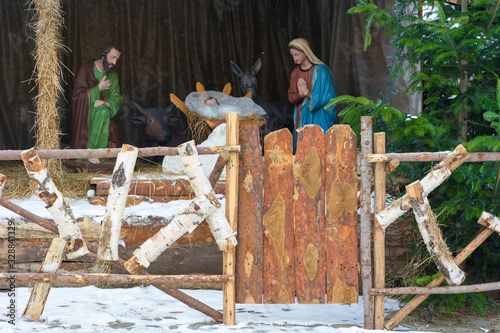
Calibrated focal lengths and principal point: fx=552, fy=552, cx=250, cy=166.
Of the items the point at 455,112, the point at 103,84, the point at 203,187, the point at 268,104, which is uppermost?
the point at 103,84

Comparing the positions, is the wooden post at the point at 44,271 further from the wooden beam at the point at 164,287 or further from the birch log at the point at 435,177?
the birch log at the point at 435,177

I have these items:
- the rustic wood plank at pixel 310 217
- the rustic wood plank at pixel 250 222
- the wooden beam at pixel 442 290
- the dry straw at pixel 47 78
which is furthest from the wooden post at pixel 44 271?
the wooden beam at pixel 442 290

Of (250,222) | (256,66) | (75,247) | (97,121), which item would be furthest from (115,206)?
(256,66)

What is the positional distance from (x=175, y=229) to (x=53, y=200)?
0.78m

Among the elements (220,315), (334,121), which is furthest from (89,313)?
(334,121)

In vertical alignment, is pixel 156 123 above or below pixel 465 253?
above

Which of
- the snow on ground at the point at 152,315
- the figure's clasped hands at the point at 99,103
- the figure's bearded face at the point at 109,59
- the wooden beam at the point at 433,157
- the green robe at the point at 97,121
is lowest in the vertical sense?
the snow on ground at the point at 152,315

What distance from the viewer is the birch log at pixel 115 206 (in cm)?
348

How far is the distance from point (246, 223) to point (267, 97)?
4840 millimetres

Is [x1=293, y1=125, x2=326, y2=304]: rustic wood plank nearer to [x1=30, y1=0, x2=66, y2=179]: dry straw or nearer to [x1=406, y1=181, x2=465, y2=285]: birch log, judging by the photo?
[x1=406, y1=181, x2=465, y2=285]: birch log

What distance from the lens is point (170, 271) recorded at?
5.00 m

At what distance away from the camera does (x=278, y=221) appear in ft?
12.3

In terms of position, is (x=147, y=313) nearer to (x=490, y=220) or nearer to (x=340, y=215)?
(x=340, y=215)

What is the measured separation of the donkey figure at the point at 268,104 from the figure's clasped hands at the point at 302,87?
96 cm
